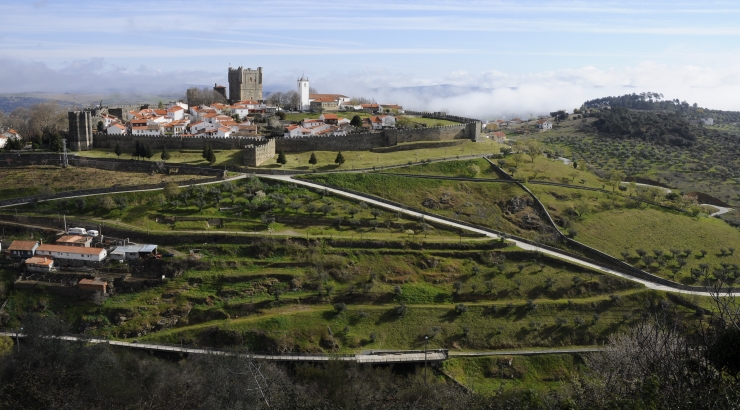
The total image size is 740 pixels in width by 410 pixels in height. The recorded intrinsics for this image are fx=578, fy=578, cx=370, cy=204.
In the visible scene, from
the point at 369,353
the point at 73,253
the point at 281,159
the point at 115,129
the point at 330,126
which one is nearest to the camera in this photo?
the point at 369,353

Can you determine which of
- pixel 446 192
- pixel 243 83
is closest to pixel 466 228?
pixel 446 192

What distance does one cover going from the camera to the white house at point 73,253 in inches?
1344

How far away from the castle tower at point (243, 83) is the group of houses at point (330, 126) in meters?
19.6

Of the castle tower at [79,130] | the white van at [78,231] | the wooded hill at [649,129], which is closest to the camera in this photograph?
the white van at [78,231]

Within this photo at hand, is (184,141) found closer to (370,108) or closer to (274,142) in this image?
(274,142)

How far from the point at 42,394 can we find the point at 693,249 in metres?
39.5

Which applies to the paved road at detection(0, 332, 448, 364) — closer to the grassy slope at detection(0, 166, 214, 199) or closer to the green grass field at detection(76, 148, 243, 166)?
the grassy slope at detection(0, 166, 214, 199)

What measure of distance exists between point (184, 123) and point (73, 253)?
2554cm

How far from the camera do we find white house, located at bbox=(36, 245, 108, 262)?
3412 cm

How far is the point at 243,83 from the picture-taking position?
75875 millimetres

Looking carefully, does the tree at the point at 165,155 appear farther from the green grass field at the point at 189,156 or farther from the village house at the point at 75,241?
the village house at the point at 75,241

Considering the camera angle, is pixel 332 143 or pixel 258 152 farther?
pixel 332 143

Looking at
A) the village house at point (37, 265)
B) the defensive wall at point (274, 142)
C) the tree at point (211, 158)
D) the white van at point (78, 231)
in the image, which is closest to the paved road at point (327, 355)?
the village house at point (37, 265)

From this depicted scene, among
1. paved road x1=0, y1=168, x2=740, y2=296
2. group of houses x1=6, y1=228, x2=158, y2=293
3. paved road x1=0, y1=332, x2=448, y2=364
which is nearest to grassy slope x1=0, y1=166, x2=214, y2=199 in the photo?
paved road x1=0, y1=168, x2=740, y2=296
